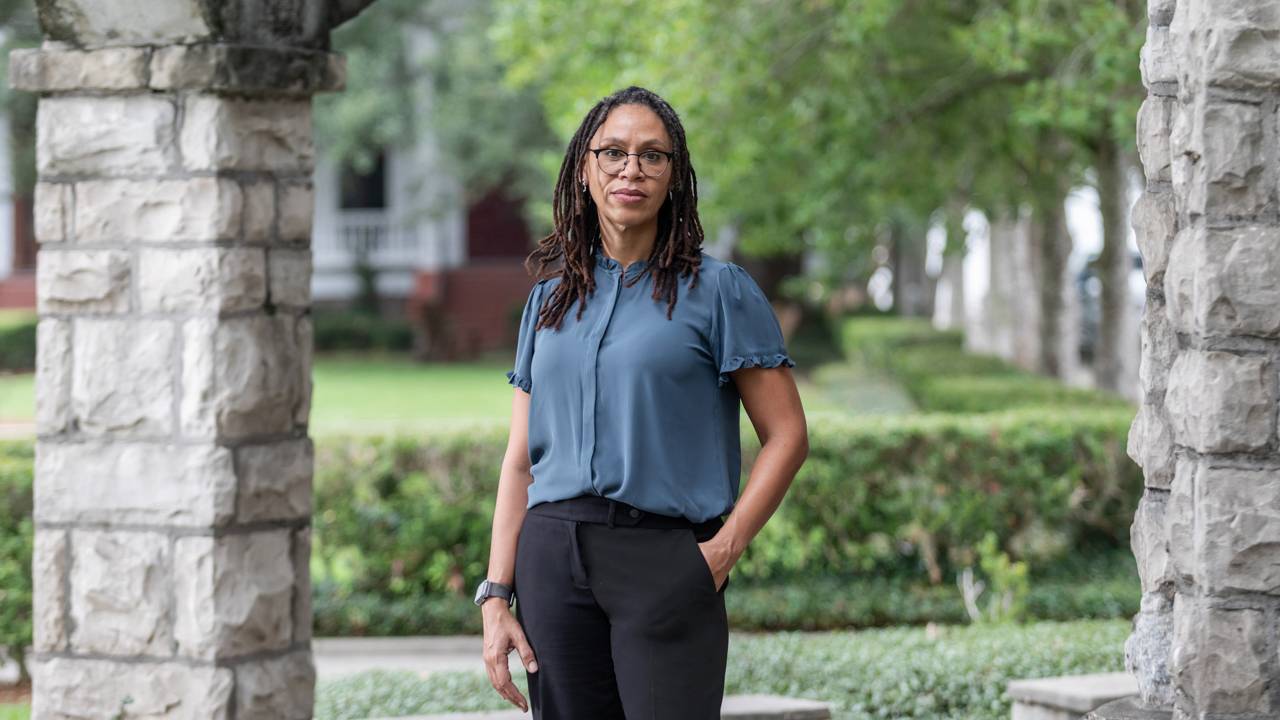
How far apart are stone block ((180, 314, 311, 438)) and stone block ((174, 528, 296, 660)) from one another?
0.34 metres

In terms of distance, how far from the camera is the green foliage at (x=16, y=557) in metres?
8.24

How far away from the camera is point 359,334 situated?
30969 mm

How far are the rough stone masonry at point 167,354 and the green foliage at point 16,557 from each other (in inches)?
125

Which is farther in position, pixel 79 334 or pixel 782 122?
pixel 782 122

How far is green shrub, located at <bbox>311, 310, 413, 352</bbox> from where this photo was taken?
30797 mm

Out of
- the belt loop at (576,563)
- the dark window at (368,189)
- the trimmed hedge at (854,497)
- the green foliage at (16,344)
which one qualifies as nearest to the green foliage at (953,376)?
the trimmed hedge at (854,497)

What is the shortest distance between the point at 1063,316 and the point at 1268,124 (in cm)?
1462

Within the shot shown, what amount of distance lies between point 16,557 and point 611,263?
5.84 m

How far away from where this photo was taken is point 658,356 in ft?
11.2

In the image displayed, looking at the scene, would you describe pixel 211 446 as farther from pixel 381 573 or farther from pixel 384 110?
pixel 384 110

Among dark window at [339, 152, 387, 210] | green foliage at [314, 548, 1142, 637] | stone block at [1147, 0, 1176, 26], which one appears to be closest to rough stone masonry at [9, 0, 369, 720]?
stone block at [1147, 0, 1176, 26]

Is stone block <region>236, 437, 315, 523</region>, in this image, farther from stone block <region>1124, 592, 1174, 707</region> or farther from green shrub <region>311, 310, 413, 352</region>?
green shrub <region>311, 310, 413, 352</region>

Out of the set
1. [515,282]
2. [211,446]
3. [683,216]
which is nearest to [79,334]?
[211,446]

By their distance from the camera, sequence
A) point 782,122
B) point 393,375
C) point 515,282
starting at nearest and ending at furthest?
1. point 782,122
2. point 393,375
3. point 515,282
